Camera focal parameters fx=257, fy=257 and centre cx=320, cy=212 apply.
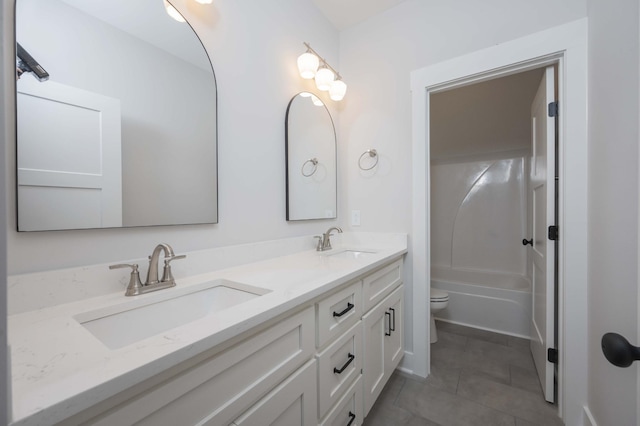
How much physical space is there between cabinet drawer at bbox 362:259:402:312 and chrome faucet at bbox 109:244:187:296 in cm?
81

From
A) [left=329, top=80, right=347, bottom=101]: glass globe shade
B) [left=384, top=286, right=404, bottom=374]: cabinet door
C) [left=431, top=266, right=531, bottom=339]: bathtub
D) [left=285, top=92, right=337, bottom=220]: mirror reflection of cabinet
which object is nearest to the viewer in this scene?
[left=384, top=286, right=404, bottom=374]: cabinet door

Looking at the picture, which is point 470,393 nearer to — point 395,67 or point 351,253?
point 351,253

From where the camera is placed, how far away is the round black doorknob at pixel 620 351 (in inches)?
18.7

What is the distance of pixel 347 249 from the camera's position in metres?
1.81

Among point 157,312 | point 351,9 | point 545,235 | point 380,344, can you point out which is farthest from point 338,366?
point 351,9

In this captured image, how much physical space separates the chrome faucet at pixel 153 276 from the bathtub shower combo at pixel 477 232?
2.55m

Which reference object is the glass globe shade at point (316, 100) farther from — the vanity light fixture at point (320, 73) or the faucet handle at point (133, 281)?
the faucet handle at point (133, 281)

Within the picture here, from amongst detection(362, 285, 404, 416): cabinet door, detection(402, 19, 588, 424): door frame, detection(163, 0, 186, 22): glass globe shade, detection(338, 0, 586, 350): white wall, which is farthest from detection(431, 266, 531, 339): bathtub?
detection(163, 0, 186, 22): glass globe shade

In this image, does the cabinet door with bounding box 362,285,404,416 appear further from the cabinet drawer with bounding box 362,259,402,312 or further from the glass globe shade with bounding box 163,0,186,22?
the glass globe shade with bounding box 163,0,186,22

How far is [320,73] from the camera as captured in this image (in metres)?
1.73

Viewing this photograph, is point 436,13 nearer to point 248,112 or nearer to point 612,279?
point 248,112

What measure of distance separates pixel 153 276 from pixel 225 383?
48cm

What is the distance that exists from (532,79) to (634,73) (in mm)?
1665

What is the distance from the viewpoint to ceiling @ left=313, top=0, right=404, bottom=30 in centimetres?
180
